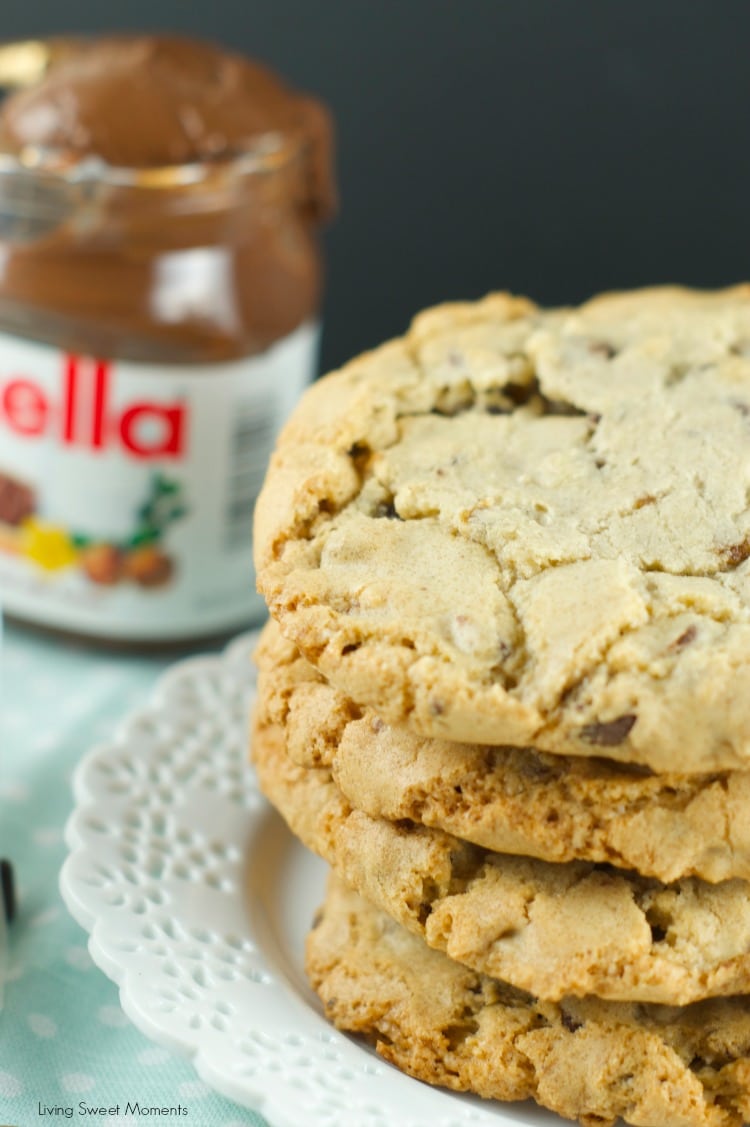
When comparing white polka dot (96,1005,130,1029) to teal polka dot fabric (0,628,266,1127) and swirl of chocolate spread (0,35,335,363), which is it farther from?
swirl of chocolate spread (0,35,335,363)

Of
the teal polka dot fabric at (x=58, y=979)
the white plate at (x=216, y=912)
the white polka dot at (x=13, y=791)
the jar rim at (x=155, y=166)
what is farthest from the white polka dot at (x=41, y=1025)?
the jar rim at (x=155, y=166)

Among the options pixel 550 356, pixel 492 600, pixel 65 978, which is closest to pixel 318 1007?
pixel 65 978

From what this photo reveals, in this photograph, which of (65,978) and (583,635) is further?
(65,978)

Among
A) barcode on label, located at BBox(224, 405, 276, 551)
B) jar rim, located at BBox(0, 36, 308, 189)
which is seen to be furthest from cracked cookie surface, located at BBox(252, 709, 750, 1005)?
jar rim, located at BBox(0, 36, 308, 189)

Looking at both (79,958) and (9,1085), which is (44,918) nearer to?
(79,958)

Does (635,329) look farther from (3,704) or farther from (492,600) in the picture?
(3,704)

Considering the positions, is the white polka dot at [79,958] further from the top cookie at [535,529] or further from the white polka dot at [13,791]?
the top cookie at [535,529]

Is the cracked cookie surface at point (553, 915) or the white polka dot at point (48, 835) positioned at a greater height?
the cracked cookie surface at point (553, 915)
